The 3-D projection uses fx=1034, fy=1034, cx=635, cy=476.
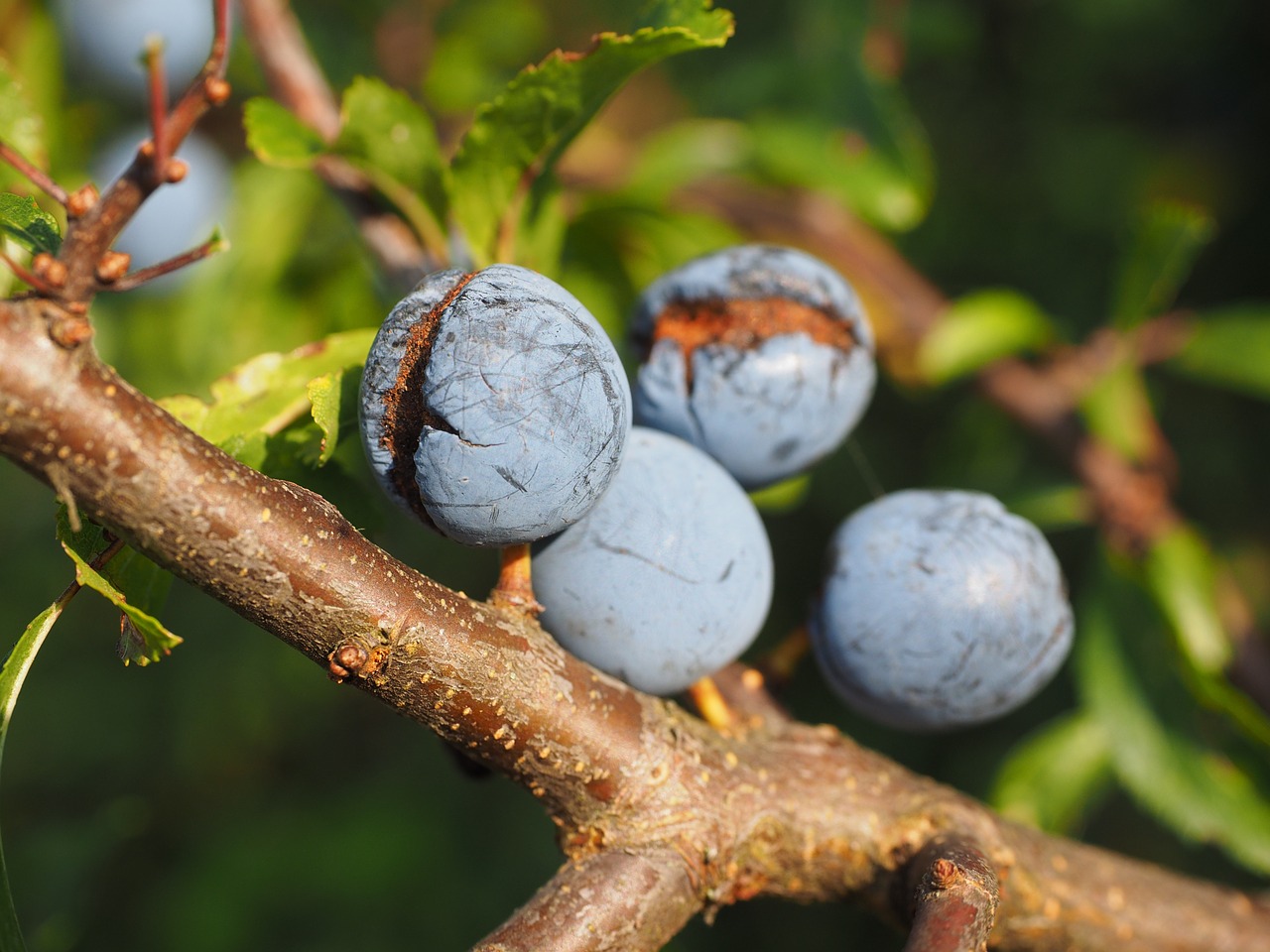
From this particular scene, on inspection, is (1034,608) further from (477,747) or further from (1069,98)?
(1069,98)

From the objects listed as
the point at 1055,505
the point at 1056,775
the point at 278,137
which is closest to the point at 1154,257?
the point at 1055,505

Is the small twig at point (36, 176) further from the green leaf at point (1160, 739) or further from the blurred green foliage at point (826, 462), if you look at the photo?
the green leaf at point (1160, 739)

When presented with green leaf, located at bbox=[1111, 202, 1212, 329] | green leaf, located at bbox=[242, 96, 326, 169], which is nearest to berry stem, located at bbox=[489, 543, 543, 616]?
green leaf, located at bbox=[242, 96, 326, 169]

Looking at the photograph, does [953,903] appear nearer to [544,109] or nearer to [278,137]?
[544,109]

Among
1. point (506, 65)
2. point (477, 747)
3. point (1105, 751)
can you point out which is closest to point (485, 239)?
point (477, 747)

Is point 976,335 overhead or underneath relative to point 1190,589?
overhead

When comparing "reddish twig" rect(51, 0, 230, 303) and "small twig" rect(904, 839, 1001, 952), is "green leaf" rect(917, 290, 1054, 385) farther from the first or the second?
"reddish twig" rect(51, 0, 230, 303)
